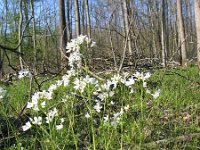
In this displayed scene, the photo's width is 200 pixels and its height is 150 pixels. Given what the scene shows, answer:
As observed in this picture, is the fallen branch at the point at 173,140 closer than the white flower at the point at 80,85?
No

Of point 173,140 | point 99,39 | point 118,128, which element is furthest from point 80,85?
point 99,39

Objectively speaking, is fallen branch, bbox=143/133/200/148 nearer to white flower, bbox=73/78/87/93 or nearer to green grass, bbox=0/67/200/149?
green grass, bbox=0/67/200/149

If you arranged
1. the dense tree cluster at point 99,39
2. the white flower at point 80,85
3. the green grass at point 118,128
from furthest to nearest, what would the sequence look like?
the dense tree cluster at point 99,39 < the green grass at point 118,128 < the white flower at point 80,85

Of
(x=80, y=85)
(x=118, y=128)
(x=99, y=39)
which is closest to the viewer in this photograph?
(x=80, y=85)

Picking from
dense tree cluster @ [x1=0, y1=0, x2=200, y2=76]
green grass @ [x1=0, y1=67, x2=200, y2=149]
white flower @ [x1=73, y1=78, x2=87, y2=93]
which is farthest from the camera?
dense tree cluster @ [x1=0, y1=0, x2=200, y2=76]

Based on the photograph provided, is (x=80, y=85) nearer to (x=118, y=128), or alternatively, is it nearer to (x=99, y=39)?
(x=118, y=128)

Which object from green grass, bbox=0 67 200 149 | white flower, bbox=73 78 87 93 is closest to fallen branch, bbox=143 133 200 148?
green grass, bbox=0 67 200 149

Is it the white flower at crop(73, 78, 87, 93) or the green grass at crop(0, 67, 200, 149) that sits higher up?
the white flower at crop(73, 78, 87, 93)

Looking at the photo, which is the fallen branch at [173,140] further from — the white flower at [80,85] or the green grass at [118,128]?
the white flower at [80,85]

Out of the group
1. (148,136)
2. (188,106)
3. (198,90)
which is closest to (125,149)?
(148,136)

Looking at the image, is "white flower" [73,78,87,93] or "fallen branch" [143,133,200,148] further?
"fallen branch" [143,133,200,148]

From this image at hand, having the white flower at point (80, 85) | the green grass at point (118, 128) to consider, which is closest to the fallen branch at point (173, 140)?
the green grass at point (118, 128)

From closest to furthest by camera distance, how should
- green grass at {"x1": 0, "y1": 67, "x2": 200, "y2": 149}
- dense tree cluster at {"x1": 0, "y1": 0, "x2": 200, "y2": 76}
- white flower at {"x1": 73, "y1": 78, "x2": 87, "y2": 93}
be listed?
white flower at {"x1": 73, "y1": 78, "x2": 87, "y2": 93}
green grass at {"x1": 0, "y1": 67, "x2": 200, "y2": 149}
dense tree cluster at {"x1": 0, "y1": 0, "x2": 200, "y2": 76}

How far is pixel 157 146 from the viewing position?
2240 millimetres
